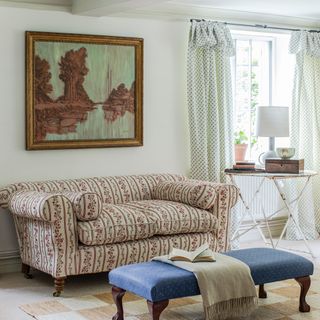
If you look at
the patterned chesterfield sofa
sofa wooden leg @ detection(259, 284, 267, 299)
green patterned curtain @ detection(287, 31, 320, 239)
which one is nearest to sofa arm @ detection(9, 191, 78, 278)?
the patterned chesterfield sofa

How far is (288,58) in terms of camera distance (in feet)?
25.4

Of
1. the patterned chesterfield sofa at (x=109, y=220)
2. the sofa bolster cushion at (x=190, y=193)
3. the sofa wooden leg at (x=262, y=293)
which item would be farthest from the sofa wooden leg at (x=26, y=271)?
the sofa wooden leg at (x=262, y=293)

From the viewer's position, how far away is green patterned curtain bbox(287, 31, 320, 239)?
7.58 meters

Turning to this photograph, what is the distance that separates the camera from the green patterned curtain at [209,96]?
685cm

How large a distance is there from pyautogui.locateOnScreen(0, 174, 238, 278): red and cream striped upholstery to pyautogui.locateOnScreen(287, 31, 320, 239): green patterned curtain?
1779 millimetres

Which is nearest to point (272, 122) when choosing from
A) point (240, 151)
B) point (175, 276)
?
point (240, 151)

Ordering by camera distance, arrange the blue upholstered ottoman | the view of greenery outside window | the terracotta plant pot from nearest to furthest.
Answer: the blue upholstered ottoman < the terracotta plant pot < the view of greenery outside window

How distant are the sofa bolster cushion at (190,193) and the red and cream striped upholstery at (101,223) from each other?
0.04 meters

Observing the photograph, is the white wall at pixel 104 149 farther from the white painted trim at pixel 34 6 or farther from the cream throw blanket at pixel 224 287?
the cream throw blanket at pixel 224 287

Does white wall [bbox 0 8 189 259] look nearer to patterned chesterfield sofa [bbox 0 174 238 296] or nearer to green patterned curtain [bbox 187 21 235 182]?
green patterned curtain [bbox 187 21 235 182]

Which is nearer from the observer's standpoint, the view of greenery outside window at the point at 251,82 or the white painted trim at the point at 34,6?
the white painted trim at the point at 34,6

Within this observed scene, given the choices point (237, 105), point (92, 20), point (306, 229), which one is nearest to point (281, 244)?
point (306, 229)

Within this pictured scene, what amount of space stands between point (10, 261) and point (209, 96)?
2.34 m

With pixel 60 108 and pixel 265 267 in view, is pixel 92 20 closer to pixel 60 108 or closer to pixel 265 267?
pixel 60 108
